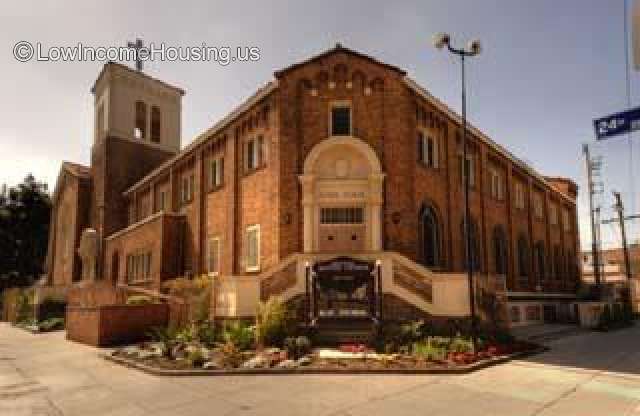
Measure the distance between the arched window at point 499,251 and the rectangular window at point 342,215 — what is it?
510 inches

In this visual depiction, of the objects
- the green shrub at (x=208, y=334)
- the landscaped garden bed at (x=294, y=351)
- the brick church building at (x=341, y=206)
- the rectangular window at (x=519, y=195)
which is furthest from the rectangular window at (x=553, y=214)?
the green shrub at (x=208, y=334)

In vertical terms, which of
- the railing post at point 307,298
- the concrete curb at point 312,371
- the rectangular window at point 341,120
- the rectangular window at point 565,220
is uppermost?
the rectangular window at point 341,120

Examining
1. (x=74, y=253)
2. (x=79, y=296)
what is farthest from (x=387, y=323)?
(x=74, y=253)

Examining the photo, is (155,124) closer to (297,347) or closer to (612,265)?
(297,347)

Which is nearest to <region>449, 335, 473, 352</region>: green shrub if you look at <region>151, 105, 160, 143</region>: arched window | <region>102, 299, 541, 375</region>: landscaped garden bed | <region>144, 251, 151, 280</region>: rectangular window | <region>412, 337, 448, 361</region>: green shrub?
<region>102, 299, 541, 375</region>: landscaped garden bed

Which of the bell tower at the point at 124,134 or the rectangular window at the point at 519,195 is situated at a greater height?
the bell tower at the point at 124,134

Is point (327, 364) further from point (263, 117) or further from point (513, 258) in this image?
point (513, 258)

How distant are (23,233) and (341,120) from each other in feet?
147

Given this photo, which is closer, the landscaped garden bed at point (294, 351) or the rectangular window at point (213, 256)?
the landscaped garden bed at point (294, 351)

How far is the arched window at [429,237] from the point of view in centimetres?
2205

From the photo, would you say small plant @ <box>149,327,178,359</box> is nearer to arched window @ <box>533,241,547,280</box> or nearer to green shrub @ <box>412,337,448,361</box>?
green shrub @ <box>412,337,448,361</box>

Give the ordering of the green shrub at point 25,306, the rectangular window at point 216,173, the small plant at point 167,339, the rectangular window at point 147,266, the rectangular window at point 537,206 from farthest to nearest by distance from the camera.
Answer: the rectangular window at point 537,206 < the green shrub at point 25,306 < the rectangular window at point 147,266 < the rectangular window at point 216,173 < the small plant at point 167,339

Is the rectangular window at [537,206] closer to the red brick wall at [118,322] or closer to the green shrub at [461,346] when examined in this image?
the green shrub at [461,346]

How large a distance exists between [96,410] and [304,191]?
11995 millimetres
